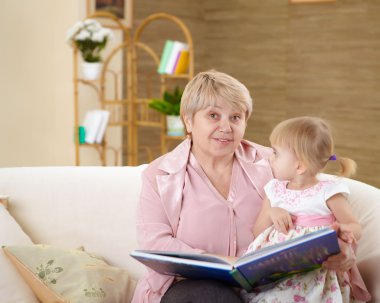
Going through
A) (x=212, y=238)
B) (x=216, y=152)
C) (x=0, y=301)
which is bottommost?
(x=0, y=301)

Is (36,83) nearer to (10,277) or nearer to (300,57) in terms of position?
(300,57)

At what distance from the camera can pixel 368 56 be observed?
5.64m

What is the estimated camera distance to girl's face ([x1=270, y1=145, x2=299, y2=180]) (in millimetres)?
2146

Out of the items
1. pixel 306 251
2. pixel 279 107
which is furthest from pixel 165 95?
pixel 306 251

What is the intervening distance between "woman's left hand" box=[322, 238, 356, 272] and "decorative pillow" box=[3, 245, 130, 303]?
0.77m

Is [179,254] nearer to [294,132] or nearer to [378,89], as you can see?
[294,132]

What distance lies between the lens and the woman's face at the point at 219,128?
235cm

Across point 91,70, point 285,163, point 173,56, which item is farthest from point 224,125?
point 91,70

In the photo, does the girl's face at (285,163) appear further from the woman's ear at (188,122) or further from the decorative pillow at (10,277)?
the decorative pillow at (10,277)

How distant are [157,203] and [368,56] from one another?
3.75 meters

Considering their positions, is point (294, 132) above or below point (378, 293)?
above

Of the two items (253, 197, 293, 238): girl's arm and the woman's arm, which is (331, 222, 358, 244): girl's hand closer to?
the woman's arm

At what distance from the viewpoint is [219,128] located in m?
2.34

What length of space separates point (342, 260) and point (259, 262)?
1.02 feet
